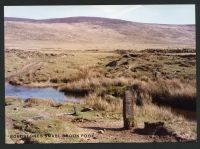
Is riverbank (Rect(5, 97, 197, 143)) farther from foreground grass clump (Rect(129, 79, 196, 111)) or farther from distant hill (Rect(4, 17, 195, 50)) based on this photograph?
distant hill (Rect(4, 17, 195, 50))

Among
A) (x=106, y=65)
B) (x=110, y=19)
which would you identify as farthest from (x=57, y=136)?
(x=110, y=19)

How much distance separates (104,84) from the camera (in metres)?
10.6

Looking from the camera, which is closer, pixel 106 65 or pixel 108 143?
pixel 108 143

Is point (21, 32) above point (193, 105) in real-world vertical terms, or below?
above

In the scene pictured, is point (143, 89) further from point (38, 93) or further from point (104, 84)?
point (38, 93)

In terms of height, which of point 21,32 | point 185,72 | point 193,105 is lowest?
point 193,105

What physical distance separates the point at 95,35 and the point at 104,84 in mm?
1021

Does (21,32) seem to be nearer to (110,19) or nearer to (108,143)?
(110,19)

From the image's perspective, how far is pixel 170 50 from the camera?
10.6 m

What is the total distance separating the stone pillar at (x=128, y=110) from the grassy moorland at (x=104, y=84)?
100 mm

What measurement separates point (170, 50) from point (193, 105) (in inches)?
47.5

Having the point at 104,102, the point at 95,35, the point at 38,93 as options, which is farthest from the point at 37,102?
the point at 95,35

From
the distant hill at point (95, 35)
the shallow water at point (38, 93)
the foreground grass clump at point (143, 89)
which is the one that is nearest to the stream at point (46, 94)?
the shallow water at point (38, 93)

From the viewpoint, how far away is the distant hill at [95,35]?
416 inches
